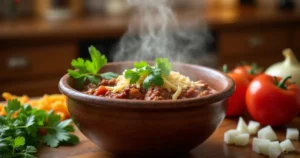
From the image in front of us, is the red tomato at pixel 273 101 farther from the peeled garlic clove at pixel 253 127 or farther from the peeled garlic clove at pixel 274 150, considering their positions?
the peeled garlic clove at pixel 274 150

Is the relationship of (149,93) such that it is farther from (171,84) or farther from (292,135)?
(292,135)

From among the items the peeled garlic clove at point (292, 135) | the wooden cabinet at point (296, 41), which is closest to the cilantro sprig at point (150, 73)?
the peeled garlic clove at point (292, 135)

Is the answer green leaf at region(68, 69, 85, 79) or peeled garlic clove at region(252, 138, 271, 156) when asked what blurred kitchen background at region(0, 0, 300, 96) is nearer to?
green leaf at region(68, 69, 85, 79)

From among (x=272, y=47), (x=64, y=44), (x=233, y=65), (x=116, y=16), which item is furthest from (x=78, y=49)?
(x=272, y=47)

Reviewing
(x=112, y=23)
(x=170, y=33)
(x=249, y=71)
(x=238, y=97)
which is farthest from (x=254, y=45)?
(x=238, y=97)

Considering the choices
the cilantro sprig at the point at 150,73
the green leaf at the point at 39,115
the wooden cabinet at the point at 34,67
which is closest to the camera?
the cilantro sprig at the point at 150,73

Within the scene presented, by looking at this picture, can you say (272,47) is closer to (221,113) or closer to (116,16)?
(116,16)
